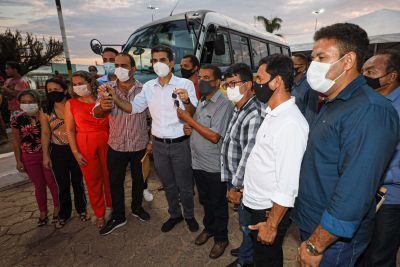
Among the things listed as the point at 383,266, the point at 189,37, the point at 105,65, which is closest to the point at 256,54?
the point at 189,37

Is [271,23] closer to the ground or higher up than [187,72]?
higher up

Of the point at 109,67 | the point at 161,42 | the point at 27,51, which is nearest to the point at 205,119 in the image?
the point at 109,67

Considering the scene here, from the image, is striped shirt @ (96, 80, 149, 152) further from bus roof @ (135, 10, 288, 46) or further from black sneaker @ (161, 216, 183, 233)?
bus roof @ (135, 10, 288, 46)

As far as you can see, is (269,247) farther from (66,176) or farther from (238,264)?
(66,176)

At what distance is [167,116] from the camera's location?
285 centimetres

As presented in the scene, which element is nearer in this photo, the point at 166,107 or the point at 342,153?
the point at 342,153

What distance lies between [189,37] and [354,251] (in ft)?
15.3

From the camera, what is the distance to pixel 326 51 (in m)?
1.31

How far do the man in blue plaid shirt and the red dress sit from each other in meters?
1.72

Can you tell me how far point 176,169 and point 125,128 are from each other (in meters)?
0.80

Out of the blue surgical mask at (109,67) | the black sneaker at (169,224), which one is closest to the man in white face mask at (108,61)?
the blue surgical mask at (109,67)

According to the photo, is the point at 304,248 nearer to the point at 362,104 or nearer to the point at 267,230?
the point at 267,230

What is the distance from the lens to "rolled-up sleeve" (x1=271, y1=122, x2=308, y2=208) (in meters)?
1.43

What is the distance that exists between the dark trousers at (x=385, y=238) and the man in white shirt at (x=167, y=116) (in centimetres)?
185
